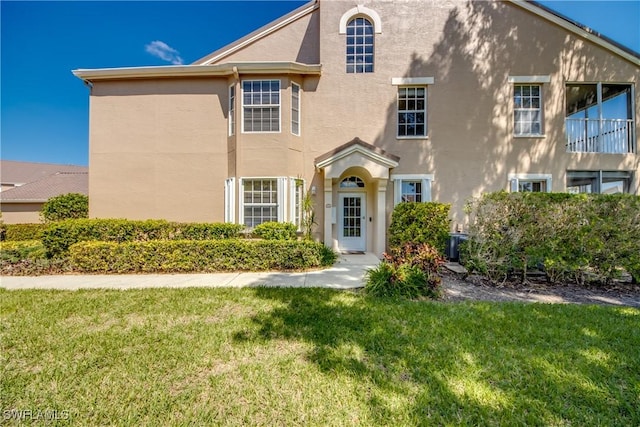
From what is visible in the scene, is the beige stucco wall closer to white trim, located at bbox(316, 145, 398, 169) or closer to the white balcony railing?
white trim, located at bbox(316, 145, 398, 169)

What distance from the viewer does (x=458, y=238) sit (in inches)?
343

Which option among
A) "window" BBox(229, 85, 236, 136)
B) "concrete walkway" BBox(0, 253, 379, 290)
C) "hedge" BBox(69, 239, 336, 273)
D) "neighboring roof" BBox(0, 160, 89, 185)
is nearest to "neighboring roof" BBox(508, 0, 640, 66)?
"window" BBox(229, 85, 236, 136)

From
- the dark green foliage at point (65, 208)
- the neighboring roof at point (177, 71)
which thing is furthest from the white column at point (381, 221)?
the dark green foliage at point (65, 208)

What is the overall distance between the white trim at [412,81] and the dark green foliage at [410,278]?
7.35 metres

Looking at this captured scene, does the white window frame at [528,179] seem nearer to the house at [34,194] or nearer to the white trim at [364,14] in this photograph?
the white trim at [364,14]

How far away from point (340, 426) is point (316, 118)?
9836 millimetres

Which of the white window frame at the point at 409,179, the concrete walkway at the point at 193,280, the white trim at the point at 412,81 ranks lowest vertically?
the concrete walkway at the point at 193,280

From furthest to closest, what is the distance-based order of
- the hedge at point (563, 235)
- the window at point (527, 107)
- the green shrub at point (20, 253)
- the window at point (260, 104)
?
the window at point (527, 107) < the window at point (260, 104) < the green shrub at point (20, 253) < the hedge at point (563, 235)

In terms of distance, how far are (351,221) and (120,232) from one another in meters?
7.97

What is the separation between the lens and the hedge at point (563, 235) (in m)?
6.11

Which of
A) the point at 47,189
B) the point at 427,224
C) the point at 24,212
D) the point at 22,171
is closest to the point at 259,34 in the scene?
the point at 427,224

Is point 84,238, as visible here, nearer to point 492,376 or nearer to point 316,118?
point 316,118

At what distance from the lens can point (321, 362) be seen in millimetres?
3172

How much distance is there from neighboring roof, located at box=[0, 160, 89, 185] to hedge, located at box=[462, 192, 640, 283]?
119ft
